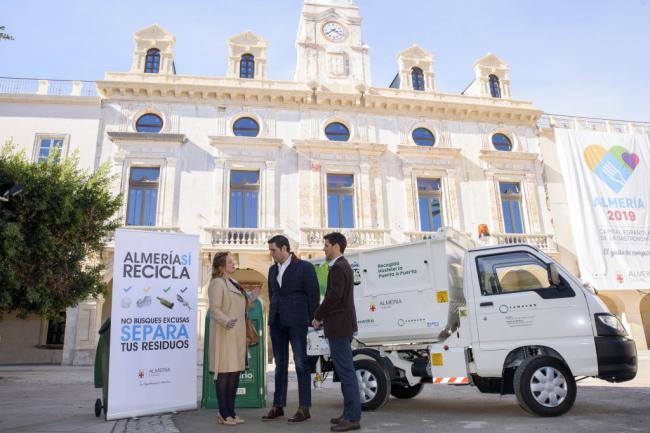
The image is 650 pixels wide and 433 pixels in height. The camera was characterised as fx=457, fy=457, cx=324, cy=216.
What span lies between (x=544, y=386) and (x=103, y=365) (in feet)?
17.0

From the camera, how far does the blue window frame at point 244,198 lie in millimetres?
17578

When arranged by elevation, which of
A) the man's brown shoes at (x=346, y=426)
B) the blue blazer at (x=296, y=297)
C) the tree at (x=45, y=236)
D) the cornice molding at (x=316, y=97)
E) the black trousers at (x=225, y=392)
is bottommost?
the man's brown shoes at (x=346, y=426)

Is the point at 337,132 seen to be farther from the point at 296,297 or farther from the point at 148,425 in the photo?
the point at 148,425

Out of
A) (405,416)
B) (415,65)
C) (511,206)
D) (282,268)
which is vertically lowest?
(405,416)

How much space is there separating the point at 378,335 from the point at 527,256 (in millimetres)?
A: 2256

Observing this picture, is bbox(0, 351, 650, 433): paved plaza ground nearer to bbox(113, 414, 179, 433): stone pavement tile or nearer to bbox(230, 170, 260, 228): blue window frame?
bbox(113, 414, 179, 433): stone pavement tile

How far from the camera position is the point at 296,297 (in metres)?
5.07

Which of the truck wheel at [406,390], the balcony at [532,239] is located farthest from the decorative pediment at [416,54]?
the truck wheel at [406,390]

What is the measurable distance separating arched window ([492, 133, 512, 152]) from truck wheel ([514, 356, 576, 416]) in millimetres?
16324

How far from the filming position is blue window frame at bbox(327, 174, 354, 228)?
59.1 feet

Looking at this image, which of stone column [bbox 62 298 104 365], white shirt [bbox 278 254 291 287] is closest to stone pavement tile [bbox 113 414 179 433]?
white shirt [bbox 278 254 291 287]

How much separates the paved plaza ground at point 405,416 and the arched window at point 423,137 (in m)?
13.1

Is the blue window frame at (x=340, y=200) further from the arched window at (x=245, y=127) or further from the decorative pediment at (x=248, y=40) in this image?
the decorative pediment at (x=248, y=40)

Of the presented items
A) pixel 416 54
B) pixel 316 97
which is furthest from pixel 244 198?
pixel 416 54
